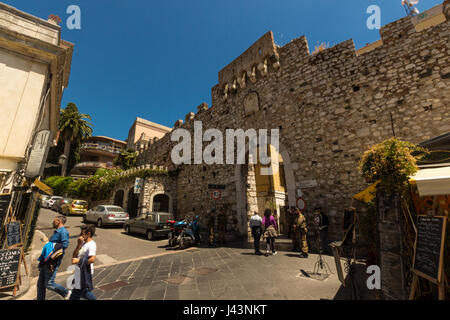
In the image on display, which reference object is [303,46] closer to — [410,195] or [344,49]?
[344,49]

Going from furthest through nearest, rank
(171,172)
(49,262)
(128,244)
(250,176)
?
1. (171,172)
2. (250,176)
3. (128,244)
4. (49,262)

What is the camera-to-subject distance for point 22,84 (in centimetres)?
614

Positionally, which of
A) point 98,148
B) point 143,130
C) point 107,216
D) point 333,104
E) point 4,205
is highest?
point 143,130

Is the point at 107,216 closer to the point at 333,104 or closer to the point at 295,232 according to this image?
the point at 295,232

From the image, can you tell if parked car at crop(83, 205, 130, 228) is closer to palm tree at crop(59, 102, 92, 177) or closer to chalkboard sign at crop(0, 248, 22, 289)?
chalkboard sign at crop(0, 248, 22, 289)

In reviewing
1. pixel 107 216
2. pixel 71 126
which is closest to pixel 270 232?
pixel 107 216

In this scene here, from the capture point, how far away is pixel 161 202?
15.7 meters

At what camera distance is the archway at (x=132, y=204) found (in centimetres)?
A: 1545

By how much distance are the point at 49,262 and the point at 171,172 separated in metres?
12.5

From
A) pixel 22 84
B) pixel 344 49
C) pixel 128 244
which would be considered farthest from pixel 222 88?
pixel 128 244

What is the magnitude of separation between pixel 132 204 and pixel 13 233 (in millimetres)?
11309

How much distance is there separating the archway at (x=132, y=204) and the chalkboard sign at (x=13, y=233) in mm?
10465

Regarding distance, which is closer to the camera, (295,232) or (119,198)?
(295,232)
